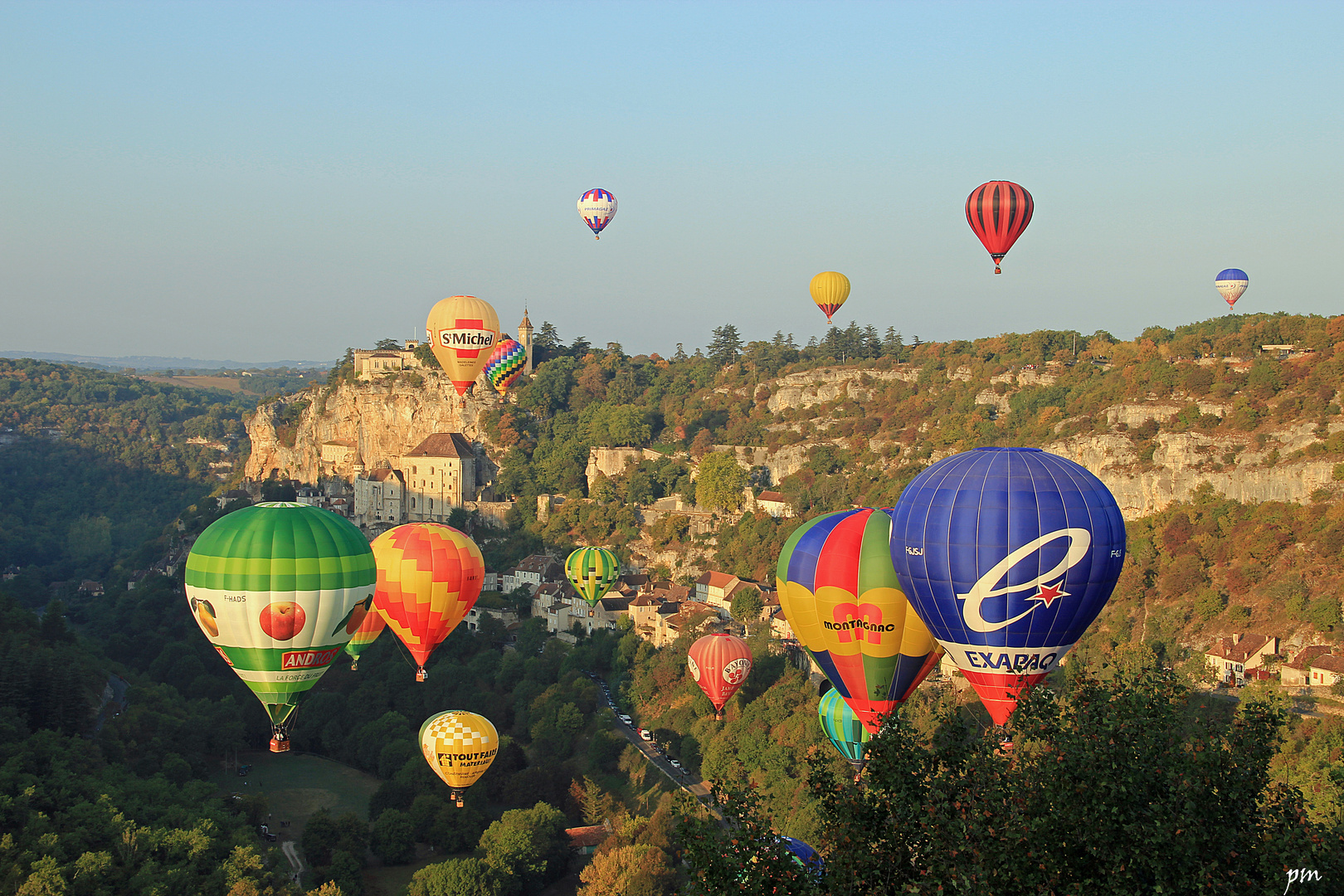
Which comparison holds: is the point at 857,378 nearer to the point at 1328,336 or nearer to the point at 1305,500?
the point at 1328,336

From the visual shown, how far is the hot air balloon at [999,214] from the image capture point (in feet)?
83.3

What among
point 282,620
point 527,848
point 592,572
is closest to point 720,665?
point 527,848

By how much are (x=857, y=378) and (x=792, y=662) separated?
23.8 metres

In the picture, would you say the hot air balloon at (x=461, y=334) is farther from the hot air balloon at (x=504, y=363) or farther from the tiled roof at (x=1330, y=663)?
the tiled roof at (x=1330, y=663)

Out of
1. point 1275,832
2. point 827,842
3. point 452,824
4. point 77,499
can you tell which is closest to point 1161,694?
point 1275,832

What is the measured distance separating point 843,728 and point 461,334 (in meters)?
19.1

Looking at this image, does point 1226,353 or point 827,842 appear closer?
point 827,842

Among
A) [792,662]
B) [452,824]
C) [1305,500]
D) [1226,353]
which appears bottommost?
[452,824]

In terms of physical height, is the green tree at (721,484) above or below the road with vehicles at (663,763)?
above

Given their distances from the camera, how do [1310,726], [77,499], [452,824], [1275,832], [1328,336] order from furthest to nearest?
[77,499], [1328,336], [452,824], [1310,726], [1275,832]

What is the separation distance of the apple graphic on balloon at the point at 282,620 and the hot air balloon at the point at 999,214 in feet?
49.3

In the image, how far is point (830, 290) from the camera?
40.3m

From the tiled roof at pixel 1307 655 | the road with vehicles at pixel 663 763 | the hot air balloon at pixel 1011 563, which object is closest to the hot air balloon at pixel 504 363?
the road with vehicles at pixel 663 763

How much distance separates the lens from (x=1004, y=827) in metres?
9.61
